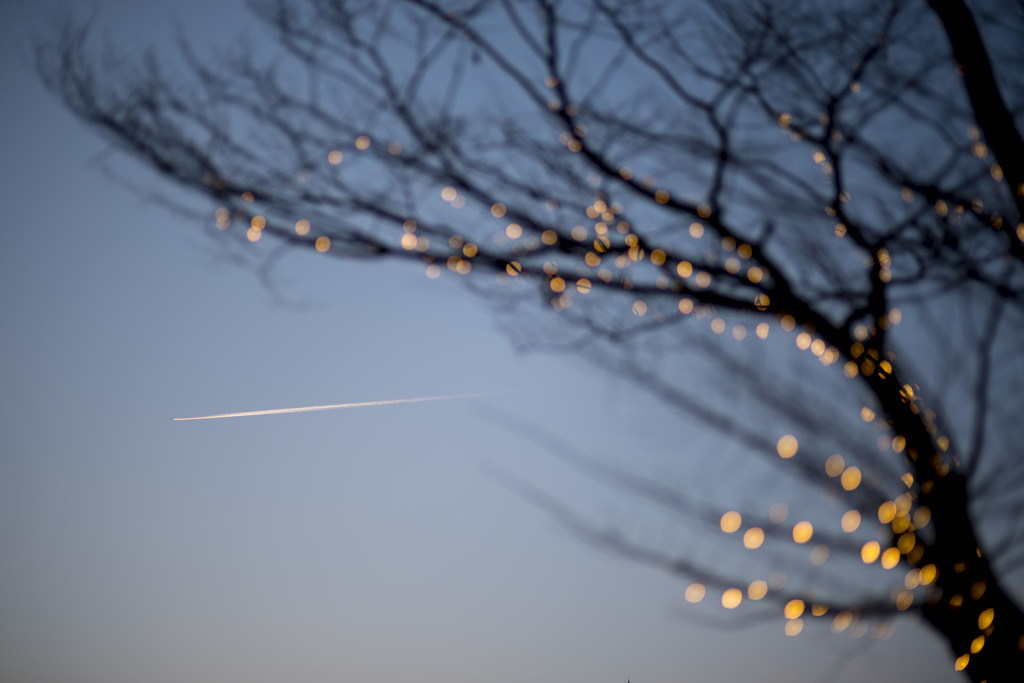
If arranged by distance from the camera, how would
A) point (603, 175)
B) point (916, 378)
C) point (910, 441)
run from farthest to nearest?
point (603, 175)
point (916, 378)
point (910, 441)

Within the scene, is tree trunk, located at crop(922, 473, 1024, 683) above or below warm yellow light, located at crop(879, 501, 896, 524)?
below

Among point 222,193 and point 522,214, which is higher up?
point 522,214

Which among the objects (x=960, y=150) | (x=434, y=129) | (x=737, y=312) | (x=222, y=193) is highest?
(x=960, y=150)

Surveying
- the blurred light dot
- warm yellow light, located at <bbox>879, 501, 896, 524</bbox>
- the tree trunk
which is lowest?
the blurred light dot

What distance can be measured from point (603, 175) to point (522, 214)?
0.37 meters

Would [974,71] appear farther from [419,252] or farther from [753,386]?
[419,252]

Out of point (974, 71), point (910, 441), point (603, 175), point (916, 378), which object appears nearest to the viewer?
point (974, 71)

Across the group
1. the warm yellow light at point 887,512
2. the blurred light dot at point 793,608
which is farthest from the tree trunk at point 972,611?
the blurred light dot at point 793,608

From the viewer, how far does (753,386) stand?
2.20 metres

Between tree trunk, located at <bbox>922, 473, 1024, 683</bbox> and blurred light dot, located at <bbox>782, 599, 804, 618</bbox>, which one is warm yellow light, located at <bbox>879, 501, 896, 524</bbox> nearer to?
tree trunk, located at <bbox>922, 473, 1024, 683</bbox>

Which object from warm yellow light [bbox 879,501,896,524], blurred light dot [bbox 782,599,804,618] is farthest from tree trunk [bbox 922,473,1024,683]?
blurred light dot [bbox 782,599,804,618]

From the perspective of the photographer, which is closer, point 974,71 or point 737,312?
point 974,71

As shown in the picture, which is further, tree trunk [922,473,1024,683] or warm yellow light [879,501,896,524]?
warm yellow light [879,501,896,524]

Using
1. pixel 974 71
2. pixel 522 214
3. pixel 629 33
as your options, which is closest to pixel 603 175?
pixel 522 214
